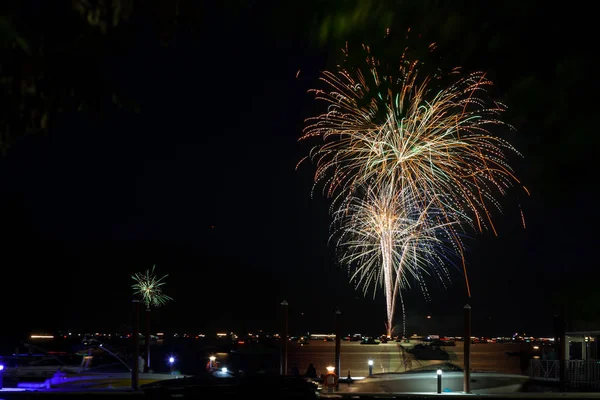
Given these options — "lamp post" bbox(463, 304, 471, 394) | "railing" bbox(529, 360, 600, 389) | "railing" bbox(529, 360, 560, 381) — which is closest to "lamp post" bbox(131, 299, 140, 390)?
"lamp post" bbox(463, 304, 471, 394)

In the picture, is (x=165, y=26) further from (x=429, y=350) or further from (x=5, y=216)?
(x=429, y=350)

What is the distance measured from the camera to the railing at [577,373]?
30031mm

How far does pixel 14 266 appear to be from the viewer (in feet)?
161

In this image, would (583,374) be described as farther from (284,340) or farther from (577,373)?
(284,340)

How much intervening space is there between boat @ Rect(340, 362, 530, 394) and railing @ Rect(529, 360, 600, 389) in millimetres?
5662

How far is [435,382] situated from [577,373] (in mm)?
10006

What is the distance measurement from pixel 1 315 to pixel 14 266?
12.7 feet

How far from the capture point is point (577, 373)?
31.2 meters

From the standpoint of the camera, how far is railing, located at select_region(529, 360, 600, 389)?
3003cm

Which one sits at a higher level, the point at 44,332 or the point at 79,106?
the point at 79,106

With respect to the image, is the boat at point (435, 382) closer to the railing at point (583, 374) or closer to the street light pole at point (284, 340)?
the street light pole at point (284, 340)

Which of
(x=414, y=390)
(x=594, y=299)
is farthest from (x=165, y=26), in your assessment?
(x=414, y=390)

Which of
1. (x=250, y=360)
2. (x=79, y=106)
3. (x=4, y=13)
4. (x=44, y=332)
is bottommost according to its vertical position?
(x=250, y=360)

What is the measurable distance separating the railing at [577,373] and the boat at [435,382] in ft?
18.6
